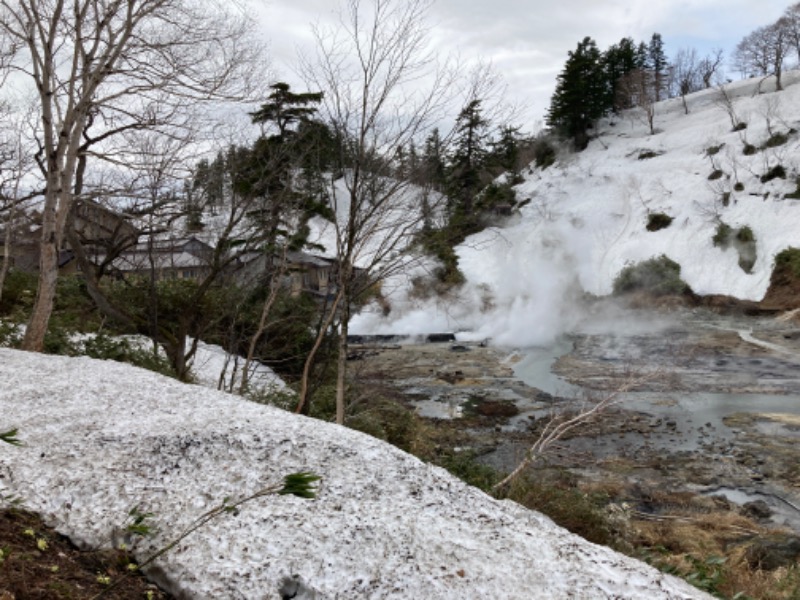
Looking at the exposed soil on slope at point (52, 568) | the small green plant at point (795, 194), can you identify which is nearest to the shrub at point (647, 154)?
the small green plant at point (795, 194)

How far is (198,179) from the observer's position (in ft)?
33.5

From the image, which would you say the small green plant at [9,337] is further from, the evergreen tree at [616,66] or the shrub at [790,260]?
the evergreen tree at [616,66]

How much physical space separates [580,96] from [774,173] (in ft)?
54.8

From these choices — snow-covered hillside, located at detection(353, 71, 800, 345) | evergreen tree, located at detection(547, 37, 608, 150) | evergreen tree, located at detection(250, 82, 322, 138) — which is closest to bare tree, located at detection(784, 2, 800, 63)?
snow-covered hillside, located at detection(353, 71, 800, 345)

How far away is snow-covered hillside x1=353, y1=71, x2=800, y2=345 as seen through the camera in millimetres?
31766

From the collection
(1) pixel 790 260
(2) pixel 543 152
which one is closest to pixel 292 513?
(1) pixel 790 260

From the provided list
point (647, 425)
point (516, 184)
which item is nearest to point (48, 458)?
point (647, 425)

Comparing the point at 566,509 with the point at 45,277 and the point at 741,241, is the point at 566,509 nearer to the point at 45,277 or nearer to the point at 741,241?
the point at 45,277

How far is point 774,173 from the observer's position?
118 ft

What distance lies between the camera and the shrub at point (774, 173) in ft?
117

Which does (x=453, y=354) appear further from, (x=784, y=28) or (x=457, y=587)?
(x=784, y=28)

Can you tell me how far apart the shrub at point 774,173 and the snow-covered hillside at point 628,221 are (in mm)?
342

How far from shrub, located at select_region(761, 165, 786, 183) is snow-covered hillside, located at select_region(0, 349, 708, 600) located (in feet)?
130

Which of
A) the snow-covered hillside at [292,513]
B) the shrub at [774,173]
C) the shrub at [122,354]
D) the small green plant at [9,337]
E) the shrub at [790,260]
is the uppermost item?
the shrub at [774,173]
